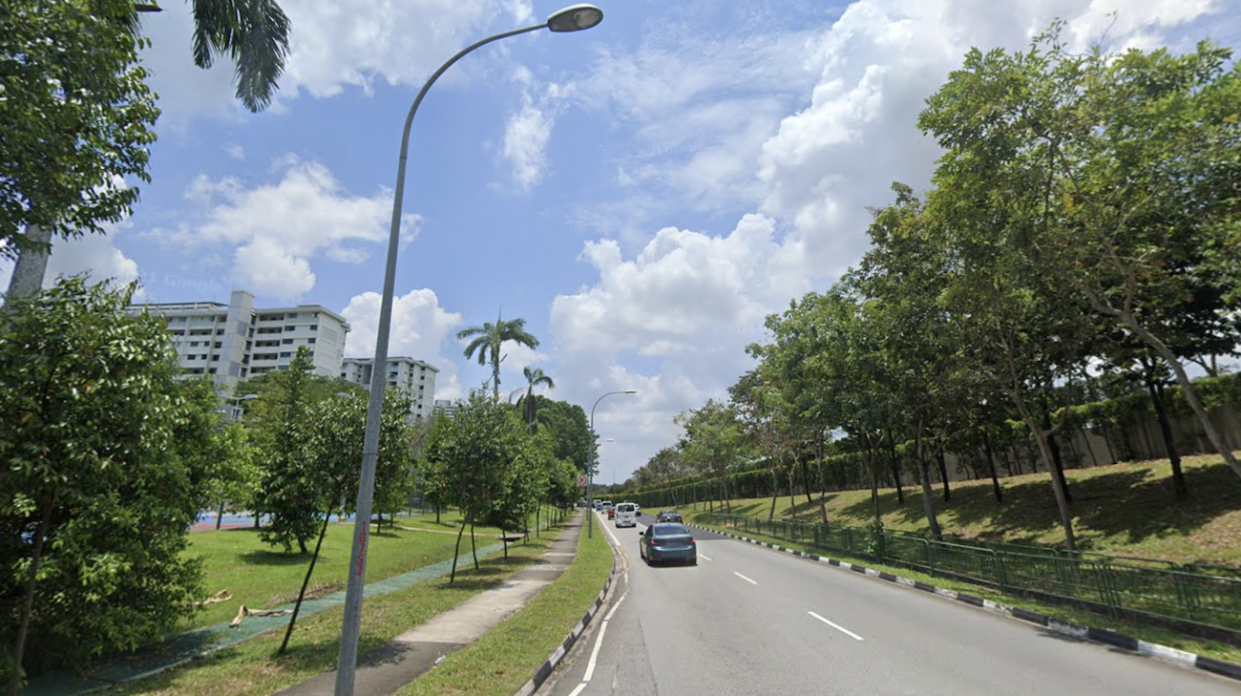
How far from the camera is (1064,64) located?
440 inches

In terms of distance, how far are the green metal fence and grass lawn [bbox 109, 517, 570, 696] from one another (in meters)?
10.6

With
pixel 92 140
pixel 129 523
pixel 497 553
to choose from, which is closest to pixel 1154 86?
pixel 92 140

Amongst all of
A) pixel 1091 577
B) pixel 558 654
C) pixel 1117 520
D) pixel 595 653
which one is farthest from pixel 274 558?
pixel 1117 520

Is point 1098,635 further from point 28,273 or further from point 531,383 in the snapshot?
point 531,383

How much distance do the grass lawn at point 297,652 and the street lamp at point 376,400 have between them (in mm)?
2308

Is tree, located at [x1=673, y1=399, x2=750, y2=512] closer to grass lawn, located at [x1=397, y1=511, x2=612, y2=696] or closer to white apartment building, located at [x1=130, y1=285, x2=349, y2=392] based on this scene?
grass lawn, located at [x1=397, y1=511, x2=612, y2=696]

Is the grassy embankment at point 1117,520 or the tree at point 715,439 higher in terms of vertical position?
the tree at point 715,439

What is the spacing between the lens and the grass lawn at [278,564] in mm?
13684

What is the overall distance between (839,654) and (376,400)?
7828 mm

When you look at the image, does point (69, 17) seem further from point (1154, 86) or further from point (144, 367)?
point (1154, 86)

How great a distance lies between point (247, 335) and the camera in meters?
94.5

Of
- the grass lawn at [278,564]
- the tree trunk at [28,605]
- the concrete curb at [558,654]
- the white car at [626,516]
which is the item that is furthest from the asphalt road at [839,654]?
the white car at [626,516]

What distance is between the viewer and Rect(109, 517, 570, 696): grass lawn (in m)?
7.55

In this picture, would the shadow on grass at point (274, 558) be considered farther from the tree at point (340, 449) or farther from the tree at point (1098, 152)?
the tree at point (1098, 152)
